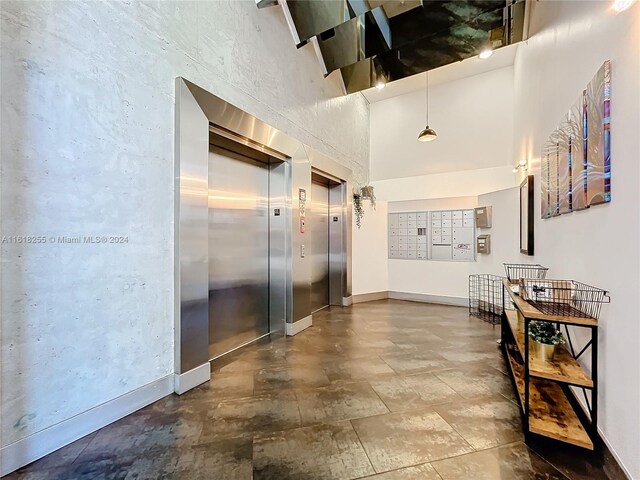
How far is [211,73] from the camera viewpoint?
2.84 metres

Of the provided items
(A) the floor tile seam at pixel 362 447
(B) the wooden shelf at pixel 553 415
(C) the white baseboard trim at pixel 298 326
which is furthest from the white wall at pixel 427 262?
(A) the floor tile seam at pixel 362 447

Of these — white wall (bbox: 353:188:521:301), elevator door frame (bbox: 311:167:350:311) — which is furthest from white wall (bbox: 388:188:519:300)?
elevator door frame (bbox: 311:167:350:311)

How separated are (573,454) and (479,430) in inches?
18.9

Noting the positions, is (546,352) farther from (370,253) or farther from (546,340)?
(370,253)

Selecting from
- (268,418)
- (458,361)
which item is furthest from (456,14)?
(268,418)

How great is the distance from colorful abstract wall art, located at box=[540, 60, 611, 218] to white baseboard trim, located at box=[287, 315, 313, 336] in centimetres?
310

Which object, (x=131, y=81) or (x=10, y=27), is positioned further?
(x=131, y=81)

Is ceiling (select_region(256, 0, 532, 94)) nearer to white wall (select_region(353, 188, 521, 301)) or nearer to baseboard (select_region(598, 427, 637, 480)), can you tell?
white wall (select_region(353, 188, 521, 301))

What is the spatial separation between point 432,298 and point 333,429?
181 inches

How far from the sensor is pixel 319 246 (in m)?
5.41

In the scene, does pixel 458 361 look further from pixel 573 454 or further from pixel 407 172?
pixel 407 172

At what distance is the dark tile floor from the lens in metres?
1.65

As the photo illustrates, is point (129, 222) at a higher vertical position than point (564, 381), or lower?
higher

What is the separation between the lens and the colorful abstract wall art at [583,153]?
68.0 inches
